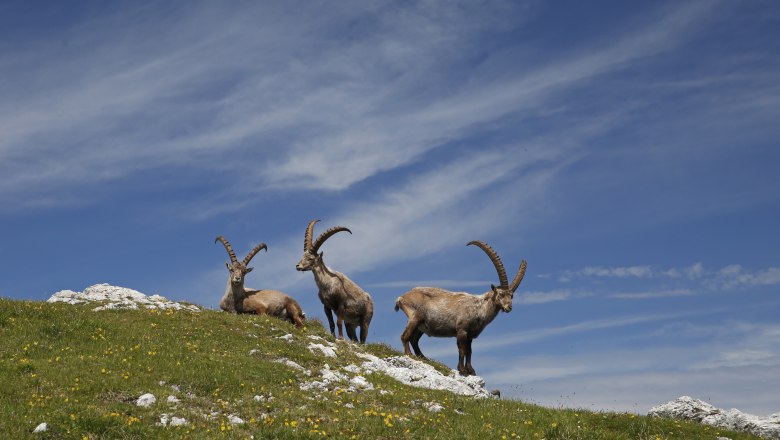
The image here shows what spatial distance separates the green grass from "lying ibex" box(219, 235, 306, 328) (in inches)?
277

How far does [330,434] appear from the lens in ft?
56.0

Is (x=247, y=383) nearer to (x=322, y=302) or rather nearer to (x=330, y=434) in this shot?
(x=330, y=434)

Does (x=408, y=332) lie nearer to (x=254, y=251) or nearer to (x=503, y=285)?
(x=503, y=285)

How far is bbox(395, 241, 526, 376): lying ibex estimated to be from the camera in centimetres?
3175

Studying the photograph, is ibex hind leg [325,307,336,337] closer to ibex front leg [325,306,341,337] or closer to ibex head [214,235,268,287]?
ibex front leg [325,306,341,337]

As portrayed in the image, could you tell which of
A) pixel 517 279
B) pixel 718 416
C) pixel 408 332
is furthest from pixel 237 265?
pixel 718 416

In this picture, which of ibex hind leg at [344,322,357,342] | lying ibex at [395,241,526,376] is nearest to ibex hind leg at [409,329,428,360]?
A: lying ibex at [395,241,526,376]

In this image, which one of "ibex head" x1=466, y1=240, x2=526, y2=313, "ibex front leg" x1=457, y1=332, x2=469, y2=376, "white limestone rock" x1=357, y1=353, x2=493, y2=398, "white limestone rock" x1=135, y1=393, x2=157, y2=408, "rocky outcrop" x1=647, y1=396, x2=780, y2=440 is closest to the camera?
"white limestone rock" x1=135, y1=393, x2=157, y2=408

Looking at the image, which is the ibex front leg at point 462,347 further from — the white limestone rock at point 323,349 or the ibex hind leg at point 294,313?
the ibex hind leg at point 294,313

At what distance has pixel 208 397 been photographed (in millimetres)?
19859

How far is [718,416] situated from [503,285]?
34.8ft

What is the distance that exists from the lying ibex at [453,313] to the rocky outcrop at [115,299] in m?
9.26

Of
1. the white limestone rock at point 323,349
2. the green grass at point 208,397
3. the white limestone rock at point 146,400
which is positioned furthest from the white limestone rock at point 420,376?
the white limestone rock at point 146,400

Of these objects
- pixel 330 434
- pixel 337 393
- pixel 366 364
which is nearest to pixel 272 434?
pixel 330 434
